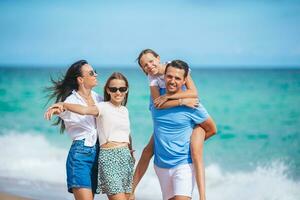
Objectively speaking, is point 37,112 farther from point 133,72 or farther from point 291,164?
point 133,72

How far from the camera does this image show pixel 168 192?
4020mm

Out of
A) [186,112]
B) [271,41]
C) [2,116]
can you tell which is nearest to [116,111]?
[186,112]

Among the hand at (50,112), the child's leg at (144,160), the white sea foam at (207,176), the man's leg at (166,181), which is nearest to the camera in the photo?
the hand at (50,112)

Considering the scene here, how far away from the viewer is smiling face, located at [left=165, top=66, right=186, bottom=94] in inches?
151

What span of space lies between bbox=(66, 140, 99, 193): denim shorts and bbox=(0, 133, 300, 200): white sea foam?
10.9 ft

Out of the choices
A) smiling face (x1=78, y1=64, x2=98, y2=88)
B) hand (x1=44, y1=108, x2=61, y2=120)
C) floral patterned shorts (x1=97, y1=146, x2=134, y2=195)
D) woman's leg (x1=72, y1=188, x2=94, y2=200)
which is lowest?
woman's leg (x1=72, y1=188, x2=94, y2=200)

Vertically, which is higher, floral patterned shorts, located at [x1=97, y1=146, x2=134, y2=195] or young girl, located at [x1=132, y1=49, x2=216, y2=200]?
young girl, located at [x1=132, y1=49, x2=216, y2=200]

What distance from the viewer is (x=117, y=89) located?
155 inches

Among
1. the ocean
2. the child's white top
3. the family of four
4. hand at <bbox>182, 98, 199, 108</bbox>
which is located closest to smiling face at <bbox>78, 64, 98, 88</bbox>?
the family of four

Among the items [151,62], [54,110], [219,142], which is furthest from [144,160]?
[219,142]

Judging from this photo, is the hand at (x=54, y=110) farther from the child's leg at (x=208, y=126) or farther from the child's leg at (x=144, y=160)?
the child's leg at (x=208, y=126)

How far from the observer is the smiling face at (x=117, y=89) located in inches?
155

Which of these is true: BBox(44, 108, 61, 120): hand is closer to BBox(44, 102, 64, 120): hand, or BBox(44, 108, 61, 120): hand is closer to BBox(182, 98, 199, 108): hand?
BBox(44, 102, 64, 120): hand

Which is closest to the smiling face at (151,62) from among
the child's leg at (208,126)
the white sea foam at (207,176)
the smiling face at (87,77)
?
the smiling face at (87,77)
